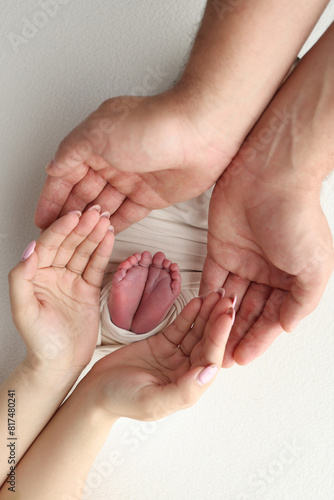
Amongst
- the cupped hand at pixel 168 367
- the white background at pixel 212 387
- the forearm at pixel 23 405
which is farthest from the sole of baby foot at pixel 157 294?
the white background at pixel 212 387

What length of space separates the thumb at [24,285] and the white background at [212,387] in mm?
323

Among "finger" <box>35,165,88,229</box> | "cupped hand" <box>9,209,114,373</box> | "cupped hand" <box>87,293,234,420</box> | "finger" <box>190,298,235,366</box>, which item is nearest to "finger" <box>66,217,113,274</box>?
"cupped hand" <box>9,209,114,373</box>

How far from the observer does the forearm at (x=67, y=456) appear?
3.19 feet

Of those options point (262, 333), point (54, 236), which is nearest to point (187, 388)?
point (262, 333)

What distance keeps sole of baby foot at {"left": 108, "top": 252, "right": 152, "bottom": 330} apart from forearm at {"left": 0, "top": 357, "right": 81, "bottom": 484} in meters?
0.17

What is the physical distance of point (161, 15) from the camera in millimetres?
1273

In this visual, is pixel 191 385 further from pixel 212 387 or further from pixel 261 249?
pixel 212 387

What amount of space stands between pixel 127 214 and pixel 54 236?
223mm

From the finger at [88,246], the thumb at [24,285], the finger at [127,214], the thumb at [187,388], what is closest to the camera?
the thumb at [187,388]

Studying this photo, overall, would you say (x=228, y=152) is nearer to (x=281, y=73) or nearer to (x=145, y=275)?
(x=281, y=73)

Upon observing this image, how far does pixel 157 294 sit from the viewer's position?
1.09m

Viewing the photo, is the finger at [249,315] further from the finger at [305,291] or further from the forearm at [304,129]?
the forearm at [304,129]

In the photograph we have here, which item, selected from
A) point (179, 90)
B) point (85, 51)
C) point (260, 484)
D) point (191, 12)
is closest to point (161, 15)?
point (191, 12)

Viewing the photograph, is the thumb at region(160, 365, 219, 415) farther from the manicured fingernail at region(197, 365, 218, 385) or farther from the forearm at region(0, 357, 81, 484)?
the forearm at region(0, 357, 81, 484)
